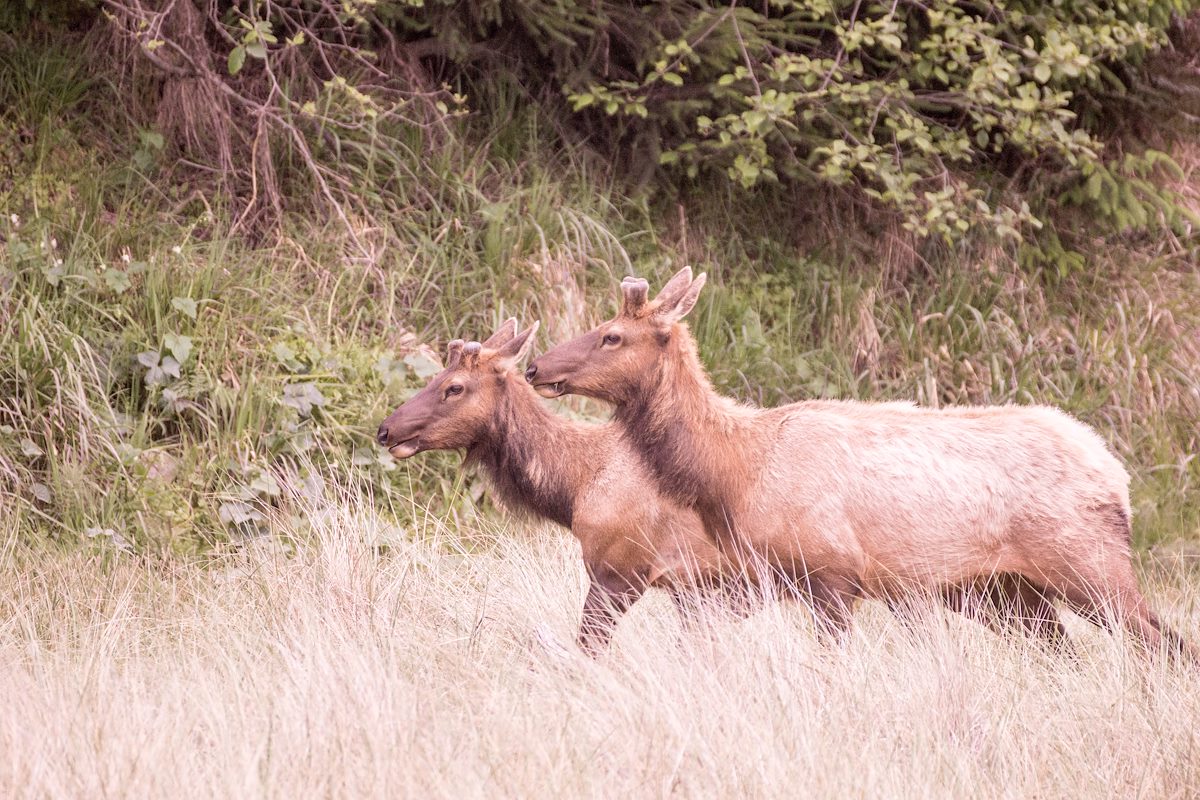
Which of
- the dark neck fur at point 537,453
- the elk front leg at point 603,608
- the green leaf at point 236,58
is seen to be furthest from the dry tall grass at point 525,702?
the green leaf at point 236,58

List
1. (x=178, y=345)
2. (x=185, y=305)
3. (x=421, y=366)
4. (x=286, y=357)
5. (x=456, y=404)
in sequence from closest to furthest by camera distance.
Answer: (x=456, y=404) → (x=178, y=345) → (x=185, y=305) → (x=286, y=357) → (x=421, y=366)

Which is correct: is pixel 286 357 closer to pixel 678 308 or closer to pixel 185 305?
pixel 185 305

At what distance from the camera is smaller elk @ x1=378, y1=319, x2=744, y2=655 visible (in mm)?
6230

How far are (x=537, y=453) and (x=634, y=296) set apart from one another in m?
0.84

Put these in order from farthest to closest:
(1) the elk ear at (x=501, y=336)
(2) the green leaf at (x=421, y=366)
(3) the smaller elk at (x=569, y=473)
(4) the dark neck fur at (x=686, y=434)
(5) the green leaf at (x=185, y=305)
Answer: (2) the green leaf at (x=421, y=366) < (5) the green leaf at (x=185, y=305) < (1) the elk ear at (x=501, y=336) < (3) the smaller elk at (x=569, y=473) < (4) the dark neck fur at (x=686, y=434)

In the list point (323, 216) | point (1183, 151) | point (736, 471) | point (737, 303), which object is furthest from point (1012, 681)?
point (1183, 151)

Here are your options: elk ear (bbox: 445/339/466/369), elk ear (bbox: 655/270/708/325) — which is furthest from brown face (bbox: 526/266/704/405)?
elk ear (bbox: 445/339/466/369)

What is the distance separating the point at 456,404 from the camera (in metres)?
6.47

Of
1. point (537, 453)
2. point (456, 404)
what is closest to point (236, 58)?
point (456, 404)

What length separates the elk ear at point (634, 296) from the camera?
243 inches

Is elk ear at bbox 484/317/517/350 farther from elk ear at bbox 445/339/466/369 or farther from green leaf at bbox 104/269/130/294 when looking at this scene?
green leaf at bbox 104/269/130/294

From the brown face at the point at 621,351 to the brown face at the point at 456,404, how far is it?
30 cm

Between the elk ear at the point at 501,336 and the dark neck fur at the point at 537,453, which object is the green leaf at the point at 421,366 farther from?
the dark neck fur at the point at 537,453

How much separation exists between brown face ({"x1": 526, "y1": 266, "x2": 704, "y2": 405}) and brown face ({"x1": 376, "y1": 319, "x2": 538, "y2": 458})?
297 mm
